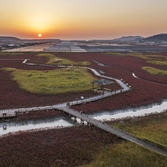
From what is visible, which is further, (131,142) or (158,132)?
(158,132)

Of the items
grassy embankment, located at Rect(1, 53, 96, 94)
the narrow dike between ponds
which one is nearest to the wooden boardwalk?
the narrow dike between ponds

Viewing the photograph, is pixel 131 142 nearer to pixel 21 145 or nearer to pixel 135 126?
pixel 135 126

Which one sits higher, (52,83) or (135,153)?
(52,83)

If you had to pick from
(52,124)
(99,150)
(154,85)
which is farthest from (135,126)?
(154,85)

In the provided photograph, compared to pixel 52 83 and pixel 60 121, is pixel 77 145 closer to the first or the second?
pixel 60 121

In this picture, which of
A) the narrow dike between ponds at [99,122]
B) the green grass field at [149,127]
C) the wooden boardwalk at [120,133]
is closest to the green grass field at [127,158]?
the wooden boardwalk at [120,133]

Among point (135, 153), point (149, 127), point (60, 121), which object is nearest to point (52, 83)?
point (60, 121)

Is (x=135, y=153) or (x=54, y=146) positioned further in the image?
(x=54, y=146)
